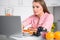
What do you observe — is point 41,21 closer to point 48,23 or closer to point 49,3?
point 48,23

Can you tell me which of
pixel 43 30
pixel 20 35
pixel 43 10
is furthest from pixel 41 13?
pixel 20 35

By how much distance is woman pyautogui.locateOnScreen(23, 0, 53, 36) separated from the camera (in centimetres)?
159

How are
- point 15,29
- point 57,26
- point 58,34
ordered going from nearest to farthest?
point 58,34 → point 15,29 → point 57,26

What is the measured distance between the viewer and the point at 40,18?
1613 mm

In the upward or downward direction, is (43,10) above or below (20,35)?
above

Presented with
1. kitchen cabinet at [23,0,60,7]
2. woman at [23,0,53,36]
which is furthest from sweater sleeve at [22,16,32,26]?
kitchen cabinet at [23,0,60,7]

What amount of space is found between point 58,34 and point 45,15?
289 millimetres

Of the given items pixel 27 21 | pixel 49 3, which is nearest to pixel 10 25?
pixel 27 21

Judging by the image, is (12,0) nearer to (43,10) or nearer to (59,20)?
(43,10)

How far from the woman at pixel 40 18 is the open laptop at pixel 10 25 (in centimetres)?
11

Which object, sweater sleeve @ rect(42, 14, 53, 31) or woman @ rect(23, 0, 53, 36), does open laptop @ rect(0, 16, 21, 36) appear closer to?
woman @ rect(23, 0, 53, 36)

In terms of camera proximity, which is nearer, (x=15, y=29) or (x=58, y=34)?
(x=58, y=34)

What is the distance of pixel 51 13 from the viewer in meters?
1.59

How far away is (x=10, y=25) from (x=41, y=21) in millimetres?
317
